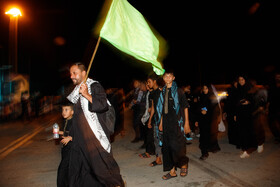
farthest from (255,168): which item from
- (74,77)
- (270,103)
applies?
(74,77)

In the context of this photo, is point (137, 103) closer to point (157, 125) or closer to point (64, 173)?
point (157, 125)

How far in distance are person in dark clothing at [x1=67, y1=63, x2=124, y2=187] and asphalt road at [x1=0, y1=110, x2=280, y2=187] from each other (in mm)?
862

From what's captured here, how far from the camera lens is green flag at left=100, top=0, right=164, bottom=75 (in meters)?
3.64

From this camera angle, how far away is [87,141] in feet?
11.5

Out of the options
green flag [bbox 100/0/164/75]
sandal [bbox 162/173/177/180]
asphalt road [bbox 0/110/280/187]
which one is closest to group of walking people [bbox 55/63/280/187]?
sandal [bbox 162/173/177/180]

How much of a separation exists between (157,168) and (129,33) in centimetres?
302

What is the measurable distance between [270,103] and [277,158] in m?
2.44

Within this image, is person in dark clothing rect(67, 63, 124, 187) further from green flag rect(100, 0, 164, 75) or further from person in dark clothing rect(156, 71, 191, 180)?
person in dark clothing rect(156, 71, 191, 180)

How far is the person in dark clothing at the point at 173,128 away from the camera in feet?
15.5

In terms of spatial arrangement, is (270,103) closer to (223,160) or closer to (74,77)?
(223,160)

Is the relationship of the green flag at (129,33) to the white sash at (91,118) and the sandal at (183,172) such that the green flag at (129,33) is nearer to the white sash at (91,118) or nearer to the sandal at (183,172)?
the white sash at (91,118)

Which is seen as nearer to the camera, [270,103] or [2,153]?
[2,153]

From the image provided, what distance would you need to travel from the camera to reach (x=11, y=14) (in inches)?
635

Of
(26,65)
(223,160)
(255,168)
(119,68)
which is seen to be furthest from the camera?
(119,68)
